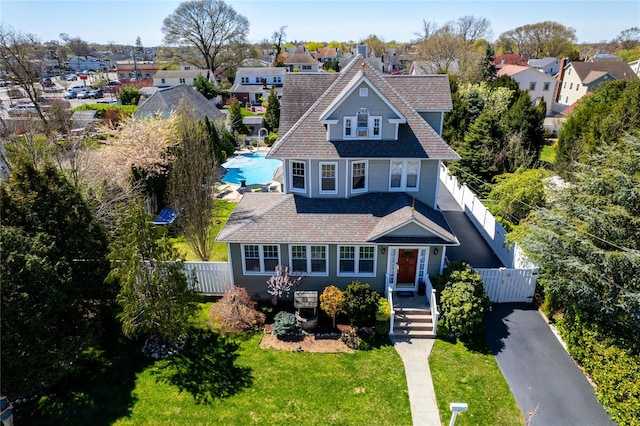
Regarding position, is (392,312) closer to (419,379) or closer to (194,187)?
(419,379)

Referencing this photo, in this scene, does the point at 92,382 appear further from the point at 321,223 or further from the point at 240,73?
the point at 240,73

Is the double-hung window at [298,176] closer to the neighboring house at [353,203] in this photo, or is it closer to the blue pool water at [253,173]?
the neighboring house at [353,203]

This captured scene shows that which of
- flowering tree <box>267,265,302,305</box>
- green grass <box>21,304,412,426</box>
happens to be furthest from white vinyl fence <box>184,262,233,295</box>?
green grass <box>21,304,412,426</box>

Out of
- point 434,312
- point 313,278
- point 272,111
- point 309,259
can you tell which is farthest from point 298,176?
point 272,111

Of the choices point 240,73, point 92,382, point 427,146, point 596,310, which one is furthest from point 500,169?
point 240,73

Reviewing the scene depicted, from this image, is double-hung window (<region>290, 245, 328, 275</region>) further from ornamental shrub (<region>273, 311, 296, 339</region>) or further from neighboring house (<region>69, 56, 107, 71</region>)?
neighboring house (<region>69, 56, 107, 71</region>)

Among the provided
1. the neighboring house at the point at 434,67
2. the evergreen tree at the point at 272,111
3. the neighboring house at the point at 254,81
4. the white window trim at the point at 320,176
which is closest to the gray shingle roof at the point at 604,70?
the neighboring house at the point at 434,67
